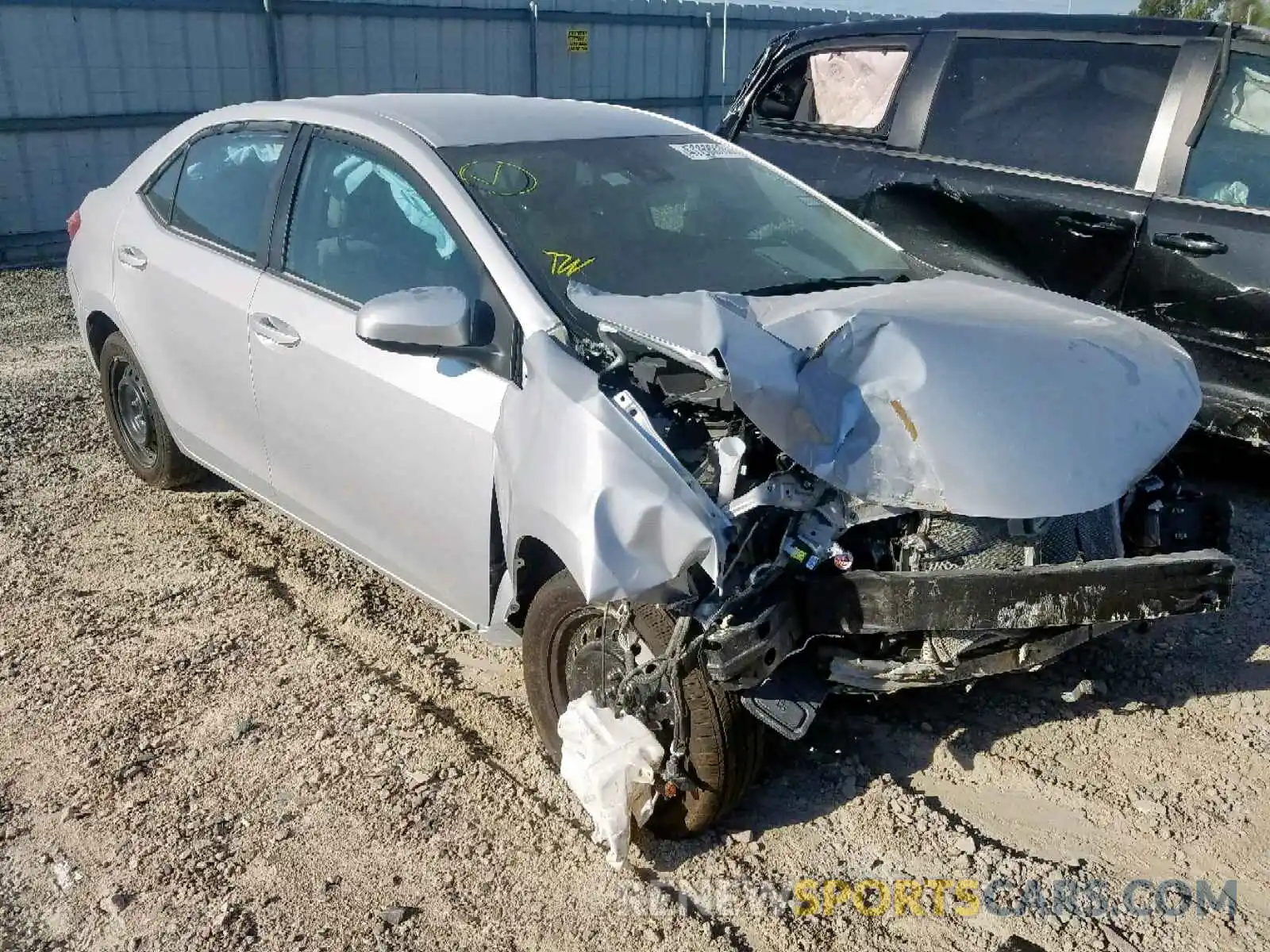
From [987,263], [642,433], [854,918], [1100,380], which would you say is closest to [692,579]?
[642,433]

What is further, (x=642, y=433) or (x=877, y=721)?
(x=877, y=721)

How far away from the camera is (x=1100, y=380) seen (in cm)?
282

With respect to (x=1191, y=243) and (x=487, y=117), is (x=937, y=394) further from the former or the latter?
(x=1191, y=243)

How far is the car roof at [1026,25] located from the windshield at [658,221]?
186 centimetres

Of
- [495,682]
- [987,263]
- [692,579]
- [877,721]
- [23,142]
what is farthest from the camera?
[23,142]

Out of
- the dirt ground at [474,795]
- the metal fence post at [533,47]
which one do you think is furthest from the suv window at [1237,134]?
the metal fence post at [533,47]

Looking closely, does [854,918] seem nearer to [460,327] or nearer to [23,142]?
[460,327]

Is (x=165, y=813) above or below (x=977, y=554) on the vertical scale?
below

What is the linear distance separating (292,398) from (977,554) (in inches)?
86.1

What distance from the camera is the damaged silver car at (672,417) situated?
2.55 m

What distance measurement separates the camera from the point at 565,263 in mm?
3240

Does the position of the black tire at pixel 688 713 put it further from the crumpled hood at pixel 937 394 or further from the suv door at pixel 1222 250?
the suv door at pixel 1222 250

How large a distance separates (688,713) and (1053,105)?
11.9ft

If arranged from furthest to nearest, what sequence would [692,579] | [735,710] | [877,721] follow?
1. [877,721]
2. [735,710]
3. [692,579]
